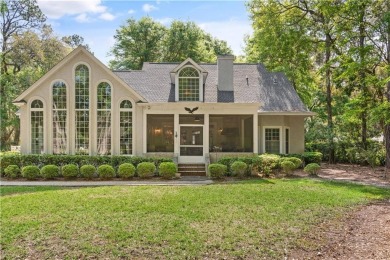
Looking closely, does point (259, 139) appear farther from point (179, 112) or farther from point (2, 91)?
point (2, 91)

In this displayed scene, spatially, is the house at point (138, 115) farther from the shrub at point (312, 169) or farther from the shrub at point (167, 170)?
the shrub at point (312, 169)

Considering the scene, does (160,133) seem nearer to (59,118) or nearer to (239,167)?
(239,167)

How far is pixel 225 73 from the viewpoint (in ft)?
67.8

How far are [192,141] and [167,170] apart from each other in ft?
11.5

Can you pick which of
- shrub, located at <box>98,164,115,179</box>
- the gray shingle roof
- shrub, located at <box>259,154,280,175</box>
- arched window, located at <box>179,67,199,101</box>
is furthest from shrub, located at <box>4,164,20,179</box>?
shrub, located at <box>259,154,280,175</box>

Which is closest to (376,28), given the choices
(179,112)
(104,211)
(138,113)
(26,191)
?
(179,112)

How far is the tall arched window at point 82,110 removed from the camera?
17438mm

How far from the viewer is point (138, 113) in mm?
18031

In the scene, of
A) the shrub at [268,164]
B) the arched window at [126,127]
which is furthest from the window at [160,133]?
the shrub at [268,164]

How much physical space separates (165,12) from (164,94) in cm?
741

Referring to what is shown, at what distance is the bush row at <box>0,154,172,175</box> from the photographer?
628 inches

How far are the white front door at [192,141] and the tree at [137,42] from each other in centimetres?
2236

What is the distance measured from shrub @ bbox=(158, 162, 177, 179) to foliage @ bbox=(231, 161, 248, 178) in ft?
9.34

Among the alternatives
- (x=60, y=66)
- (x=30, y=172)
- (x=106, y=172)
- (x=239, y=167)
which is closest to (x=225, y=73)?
(x=239, y=167)
